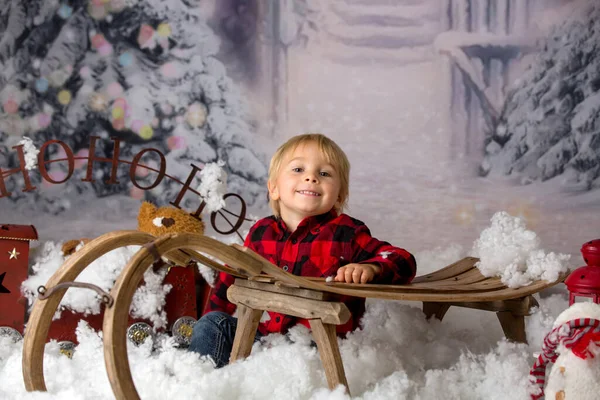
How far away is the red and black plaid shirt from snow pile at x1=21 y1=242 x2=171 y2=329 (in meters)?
0.20

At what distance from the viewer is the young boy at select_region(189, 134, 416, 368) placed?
1497mm

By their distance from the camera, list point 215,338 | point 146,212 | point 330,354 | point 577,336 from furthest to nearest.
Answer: point 146,212 → point 215,338 → point 330,354 → point 577,336

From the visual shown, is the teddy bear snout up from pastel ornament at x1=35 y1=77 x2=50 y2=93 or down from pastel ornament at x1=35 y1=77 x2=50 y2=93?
down

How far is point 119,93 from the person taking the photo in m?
2.61

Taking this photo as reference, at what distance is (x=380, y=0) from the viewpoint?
267 cm

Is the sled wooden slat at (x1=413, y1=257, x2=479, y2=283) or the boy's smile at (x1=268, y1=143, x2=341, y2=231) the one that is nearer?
the boy's smile at (x1=268, y1=143, x2=341, y2=231)

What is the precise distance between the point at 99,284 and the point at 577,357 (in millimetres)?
1066

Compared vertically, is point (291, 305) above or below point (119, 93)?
below

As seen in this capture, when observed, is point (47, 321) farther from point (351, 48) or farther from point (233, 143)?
point (351, 48)

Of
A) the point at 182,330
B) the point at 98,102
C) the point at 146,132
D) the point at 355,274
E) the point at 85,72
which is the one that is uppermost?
the point at 85,72

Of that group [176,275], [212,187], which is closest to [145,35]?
[212,187]

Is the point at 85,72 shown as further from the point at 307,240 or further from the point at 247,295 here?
the point at 247,295

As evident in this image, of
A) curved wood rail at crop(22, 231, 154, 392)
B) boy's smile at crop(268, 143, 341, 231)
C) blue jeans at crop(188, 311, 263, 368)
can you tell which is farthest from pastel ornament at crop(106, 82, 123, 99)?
curved wood rail at crop(22, 231, 154, 392)

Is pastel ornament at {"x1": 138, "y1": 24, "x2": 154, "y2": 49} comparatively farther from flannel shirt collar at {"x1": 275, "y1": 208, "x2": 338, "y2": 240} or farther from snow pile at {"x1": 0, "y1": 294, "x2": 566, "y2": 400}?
snow pile at {"x1": 0, "y1": 294, "x2": 566, "y2": 400}
